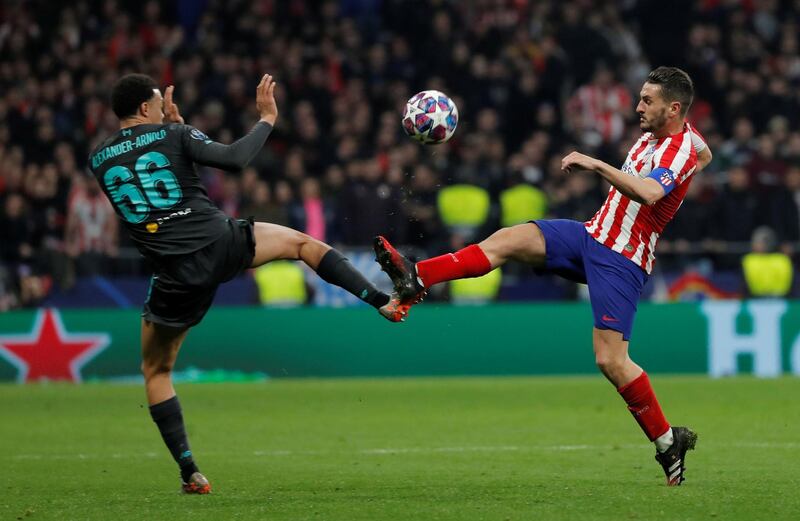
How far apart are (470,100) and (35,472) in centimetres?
1200

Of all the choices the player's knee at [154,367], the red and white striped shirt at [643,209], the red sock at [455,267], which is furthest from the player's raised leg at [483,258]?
the player's knee at [154,367]

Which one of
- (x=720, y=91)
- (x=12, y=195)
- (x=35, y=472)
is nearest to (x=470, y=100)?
(x=720, y=91)

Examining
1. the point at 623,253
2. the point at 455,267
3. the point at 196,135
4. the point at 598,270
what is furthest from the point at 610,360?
the point at 196,135

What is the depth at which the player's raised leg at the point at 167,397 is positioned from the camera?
7742 mm

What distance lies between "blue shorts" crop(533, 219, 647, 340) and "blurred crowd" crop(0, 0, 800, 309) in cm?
868

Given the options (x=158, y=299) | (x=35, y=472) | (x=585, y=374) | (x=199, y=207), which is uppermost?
(x=199, y=207)

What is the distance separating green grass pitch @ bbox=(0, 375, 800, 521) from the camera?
7.14 m

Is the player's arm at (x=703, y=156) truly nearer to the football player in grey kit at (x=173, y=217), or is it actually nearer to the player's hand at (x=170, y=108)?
the football player in grey kit at (x=173, y=217)

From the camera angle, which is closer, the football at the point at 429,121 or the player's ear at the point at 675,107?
the player's ear at the point at 675,107

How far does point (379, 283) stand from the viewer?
1697cm

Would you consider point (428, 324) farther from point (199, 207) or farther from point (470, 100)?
point (199, 207)

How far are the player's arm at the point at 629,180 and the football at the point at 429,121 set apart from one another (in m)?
1.38

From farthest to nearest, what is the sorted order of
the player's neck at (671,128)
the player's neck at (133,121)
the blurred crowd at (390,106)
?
the blurred crowd at (390,106) → the player's neck at (671,128) → the player's neck at (133,121)

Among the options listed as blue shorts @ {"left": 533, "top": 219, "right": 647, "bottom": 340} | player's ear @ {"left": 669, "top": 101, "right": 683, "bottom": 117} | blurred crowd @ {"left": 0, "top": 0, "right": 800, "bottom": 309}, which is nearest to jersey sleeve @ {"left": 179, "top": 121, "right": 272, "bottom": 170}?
blue shorts @ {"left": 533, "top": 219, "right": 647, "bottom": 340}
